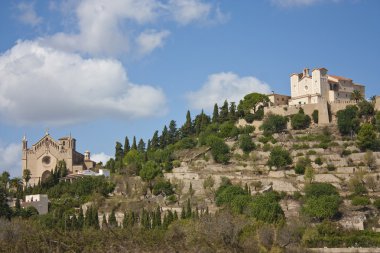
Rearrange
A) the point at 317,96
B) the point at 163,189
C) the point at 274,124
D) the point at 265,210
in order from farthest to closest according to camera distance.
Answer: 1. the point at 317,96
2. the point at 274,124
3. the point at 163,189
4. the point at 265,210

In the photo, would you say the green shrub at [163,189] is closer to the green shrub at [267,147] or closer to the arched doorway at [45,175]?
the green shrub at [267,147]

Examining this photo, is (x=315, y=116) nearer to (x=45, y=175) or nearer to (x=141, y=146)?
(x=141, y=146)

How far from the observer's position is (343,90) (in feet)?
252

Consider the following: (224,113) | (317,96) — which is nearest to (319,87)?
(317,96)

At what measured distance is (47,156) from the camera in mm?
77125

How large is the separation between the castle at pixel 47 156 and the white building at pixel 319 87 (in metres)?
25.2

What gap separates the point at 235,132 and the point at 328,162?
12.6 m

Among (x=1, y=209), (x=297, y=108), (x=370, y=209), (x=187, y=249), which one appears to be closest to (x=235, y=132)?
(x=297, y=108)

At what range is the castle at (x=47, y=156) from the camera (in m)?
76.5

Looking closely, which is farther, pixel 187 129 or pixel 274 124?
pixel 187 129

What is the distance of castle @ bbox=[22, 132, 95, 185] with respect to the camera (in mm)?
76500

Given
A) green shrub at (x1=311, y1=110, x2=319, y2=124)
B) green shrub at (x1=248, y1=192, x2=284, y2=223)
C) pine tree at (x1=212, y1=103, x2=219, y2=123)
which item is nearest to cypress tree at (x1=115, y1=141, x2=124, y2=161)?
pine tree at (x1=212, y1=103, x2=219, y2=123)

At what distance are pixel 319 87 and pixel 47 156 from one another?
3073 cm

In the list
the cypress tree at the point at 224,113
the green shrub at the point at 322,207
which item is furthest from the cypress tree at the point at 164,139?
the green shrub at the point at 322,207
